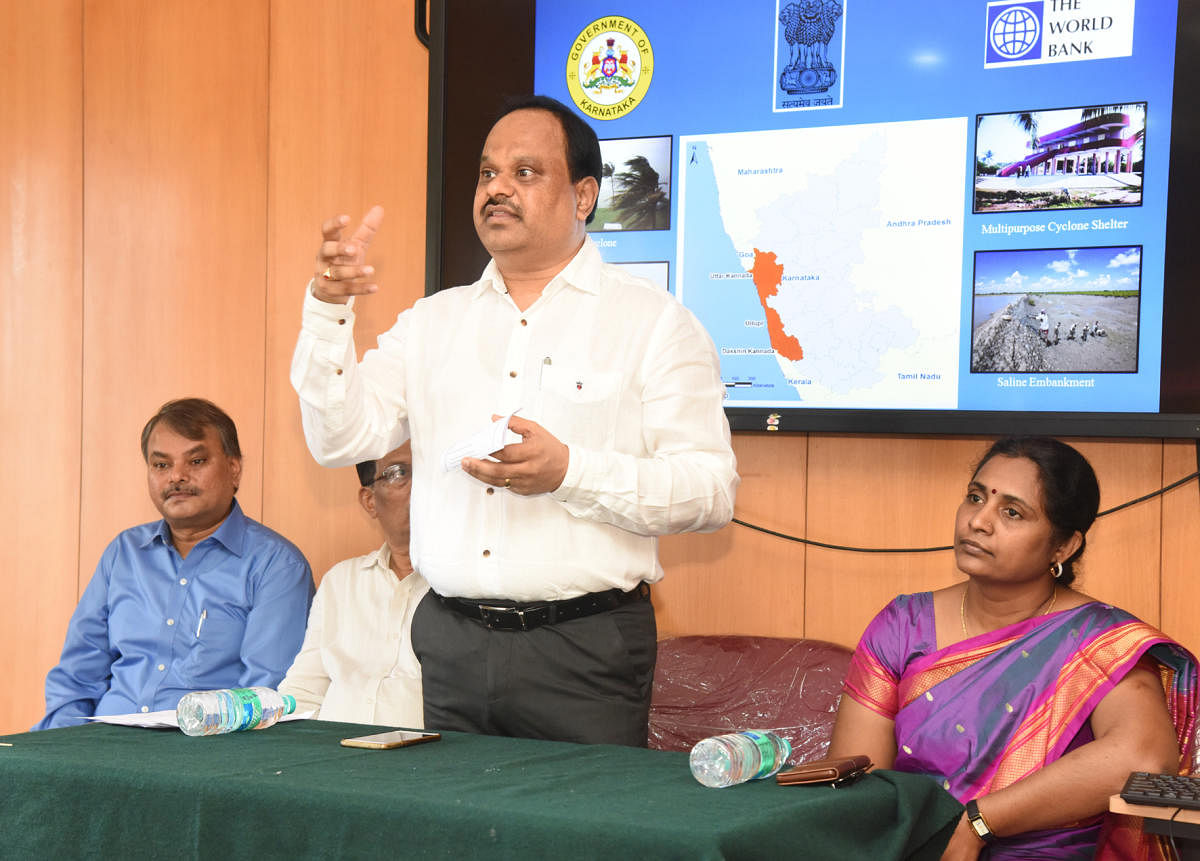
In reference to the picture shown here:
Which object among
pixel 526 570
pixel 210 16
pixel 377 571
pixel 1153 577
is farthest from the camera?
pixel 210 16

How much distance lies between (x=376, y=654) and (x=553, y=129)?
128cm

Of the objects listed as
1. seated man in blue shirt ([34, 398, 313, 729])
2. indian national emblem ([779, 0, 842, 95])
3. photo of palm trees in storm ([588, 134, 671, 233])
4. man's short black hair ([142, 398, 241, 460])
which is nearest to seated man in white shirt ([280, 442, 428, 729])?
seated man in blue shirt ([34, 398, 313, 729])

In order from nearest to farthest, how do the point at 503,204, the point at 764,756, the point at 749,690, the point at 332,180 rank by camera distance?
the point at 764,756
the point at 503,204
the point at 749,690
the point at 332,180

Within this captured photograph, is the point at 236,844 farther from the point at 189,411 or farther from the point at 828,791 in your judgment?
the point at 189,411

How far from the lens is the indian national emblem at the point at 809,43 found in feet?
9.21

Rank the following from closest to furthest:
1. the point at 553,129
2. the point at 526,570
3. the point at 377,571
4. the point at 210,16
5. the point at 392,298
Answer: the point at 526,570
the point at 553,129
the point at 377,571
the point at 392,298
the point at 210,16

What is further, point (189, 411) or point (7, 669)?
point (7, 669)

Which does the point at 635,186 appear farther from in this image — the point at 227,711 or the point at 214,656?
the point at 227,711

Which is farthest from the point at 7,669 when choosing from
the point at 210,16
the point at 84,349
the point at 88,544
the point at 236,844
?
the point at 236,844

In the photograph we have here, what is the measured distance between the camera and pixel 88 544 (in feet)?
12.6

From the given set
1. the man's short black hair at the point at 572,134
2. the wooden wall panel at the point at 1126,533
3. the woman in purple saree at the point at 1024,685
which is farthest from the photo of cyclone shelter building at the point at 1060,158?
the man's short black hair at the point at 572,134

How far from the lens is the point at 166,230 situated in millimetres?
3758

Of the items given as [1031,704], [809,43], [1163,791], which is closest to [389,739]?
[1163,791]

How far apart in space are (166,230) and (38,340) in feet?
2.01
